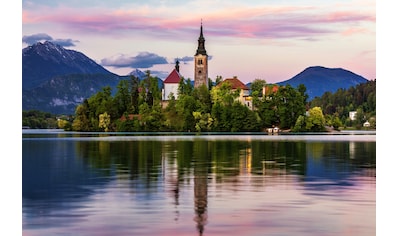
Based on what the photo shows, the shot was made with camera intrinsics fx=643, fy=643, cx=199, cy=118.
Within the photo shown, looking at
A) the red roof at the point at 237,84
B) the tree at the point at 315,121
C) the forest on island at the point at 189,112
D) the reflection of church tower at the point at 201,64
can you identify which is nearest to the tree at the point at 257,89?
the forest on island at the point at 189,112

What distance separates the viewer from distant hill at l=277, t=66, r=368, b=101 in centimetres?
6469

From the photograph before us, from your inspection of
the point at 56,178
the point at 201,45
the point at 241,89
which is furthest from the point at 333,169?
the point at 201,45

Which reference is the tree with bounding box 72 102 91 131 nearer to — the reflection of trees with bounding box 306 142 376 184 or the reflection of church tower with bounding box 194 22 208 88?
the reflection of church tower with bounding box 194 22 208 88

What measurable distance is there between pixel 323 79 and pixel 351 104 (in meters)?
11.2

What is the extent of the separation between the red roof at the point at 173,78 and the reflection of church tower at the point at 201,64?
333 centimetres

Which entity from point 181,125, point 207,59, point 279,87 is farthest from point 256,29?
Answer: point 207,59

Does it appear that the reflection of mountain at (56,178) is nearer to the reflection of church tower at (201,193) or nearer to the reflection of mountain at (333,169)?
the reflection of church tower at (201,193)

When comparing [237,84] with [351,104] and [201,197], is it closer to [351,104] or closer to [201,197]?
[351,104]

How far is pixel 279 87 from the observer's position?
74.8 m

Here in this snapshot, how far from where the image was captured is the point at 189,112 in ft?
230

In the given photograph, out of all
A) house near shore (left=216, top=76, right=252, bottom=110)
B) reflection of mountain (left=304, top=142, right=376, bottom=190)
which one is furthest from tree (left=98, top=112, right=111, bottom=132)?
reflection of mountain (left=304, top=142, right=376, bottom=190)

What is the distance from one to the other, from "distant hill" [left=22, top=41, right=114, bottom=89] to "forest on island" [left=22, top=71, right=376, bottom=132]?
12.6 feet

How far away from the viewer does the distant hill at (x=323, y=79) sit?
6469 centimetres
